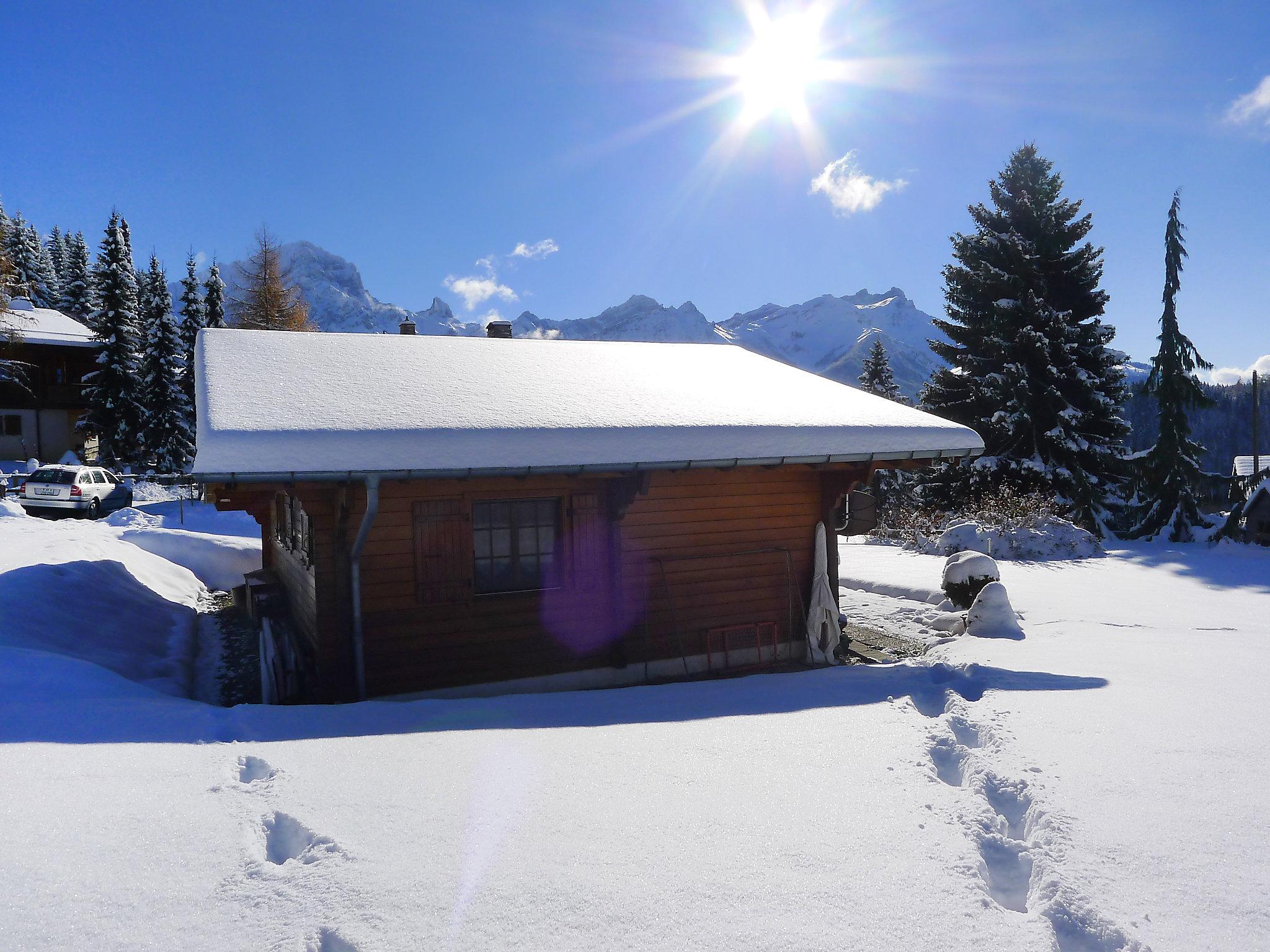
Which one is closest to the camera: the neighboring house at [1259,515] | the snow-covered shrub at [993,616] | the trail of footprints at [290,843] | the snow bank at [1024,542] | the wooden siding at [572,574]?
the trail of footprints at [290,843]

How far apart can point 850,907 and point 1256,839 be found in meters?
2.01

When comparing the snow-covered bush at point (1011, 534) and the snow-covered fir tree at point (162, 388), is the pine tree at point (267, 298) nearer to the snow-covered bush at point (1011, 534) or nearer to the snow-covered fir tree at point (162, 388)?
the snow-covered fir tree at point (162, 388)

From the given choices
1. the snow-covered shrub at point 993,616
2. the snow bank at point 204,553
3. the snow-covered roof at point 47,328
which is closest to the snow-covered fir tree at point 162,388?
the snow-covered roof at point 47,328

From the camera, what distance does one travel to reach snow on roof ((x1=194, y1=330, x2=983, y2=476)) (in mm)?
5844

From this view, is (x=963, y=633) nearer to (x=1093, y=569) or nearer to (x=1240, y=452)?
(x=1093, y=569)

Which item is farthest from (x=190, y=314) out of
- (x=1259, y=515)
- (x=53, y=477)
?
(x=1259, y=515)

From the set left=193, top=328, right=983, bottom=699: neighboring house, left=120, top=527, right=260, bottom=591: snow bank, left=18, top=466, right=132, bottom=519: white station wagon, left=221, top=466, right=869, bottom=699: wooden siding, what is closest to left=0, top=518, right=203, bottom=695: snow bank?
left=120, top=527, right=260, bottom=591: snow bank

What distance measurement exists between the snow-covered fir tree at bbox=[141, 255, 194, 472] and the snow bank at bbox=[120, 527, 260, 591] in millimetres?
18925

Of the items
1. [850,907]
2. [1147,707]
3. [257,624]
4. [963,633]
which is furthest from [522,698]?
[257,624]

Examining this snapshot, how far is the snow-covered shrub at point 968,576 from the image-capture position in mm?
9398

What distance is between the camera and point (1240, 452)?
87562 millimetres

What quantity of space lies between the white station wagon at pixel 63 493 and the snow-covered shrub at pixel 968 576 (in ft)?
73.2

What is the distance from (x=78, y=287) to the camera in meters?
43.8

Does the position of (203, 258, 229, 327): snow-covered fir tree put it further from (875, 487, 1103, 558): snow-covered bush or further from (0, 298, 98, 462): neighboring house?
(875, 487, 1103, 558): snow-covered bush
